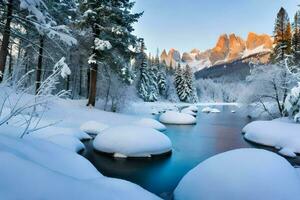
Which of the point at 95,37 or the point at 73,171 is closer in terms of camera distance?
the point at 73,171

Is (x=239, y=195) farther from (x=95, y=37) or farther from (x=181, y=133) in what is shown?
(x=95, y=37)

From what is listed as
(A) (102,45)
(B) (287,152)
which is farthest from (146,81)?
(B) (287,152)

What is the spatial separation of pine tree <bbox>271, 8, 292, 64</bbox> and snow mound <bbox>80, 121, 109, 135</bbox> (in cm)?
2163

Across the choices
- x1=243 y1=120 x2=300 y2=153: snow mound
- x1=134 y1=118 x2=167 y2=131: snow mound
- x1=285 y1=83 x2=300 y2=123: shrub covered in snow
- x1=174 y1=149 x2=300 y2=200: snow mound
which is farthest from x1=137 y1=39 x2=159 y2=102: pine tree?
x1=174 y1=149 x2=300 y2=200: snow mound

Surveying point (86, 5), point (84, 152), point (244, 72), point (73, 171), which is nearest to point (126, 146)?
point (84, 152)

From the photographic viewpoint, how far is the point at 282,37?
2927 centimetres

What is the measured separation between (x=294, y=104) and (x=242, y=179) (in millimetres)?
15153

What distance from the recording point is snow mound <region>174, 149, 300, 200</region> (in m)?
5.63

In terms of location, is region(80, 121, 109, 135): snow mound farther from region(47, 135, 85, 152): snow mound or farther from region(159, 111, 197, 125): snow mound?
region(159, 111, 197, 125): snow mound

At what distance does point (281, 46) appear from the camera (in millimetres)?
28891

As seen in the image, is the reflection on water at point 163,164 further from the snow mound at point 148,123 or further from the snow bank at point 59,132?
the snow mound at point 148,123

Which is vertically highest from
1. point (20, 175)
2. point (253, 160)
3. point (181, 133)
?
point (20, 175)

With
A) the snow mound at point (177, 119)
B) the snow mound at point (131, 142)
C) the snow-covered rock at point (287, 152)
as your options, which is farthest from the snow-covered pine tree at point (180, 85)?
the snow mound at point (131, 142)

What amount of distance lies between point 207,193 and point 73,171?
297 centimetres
